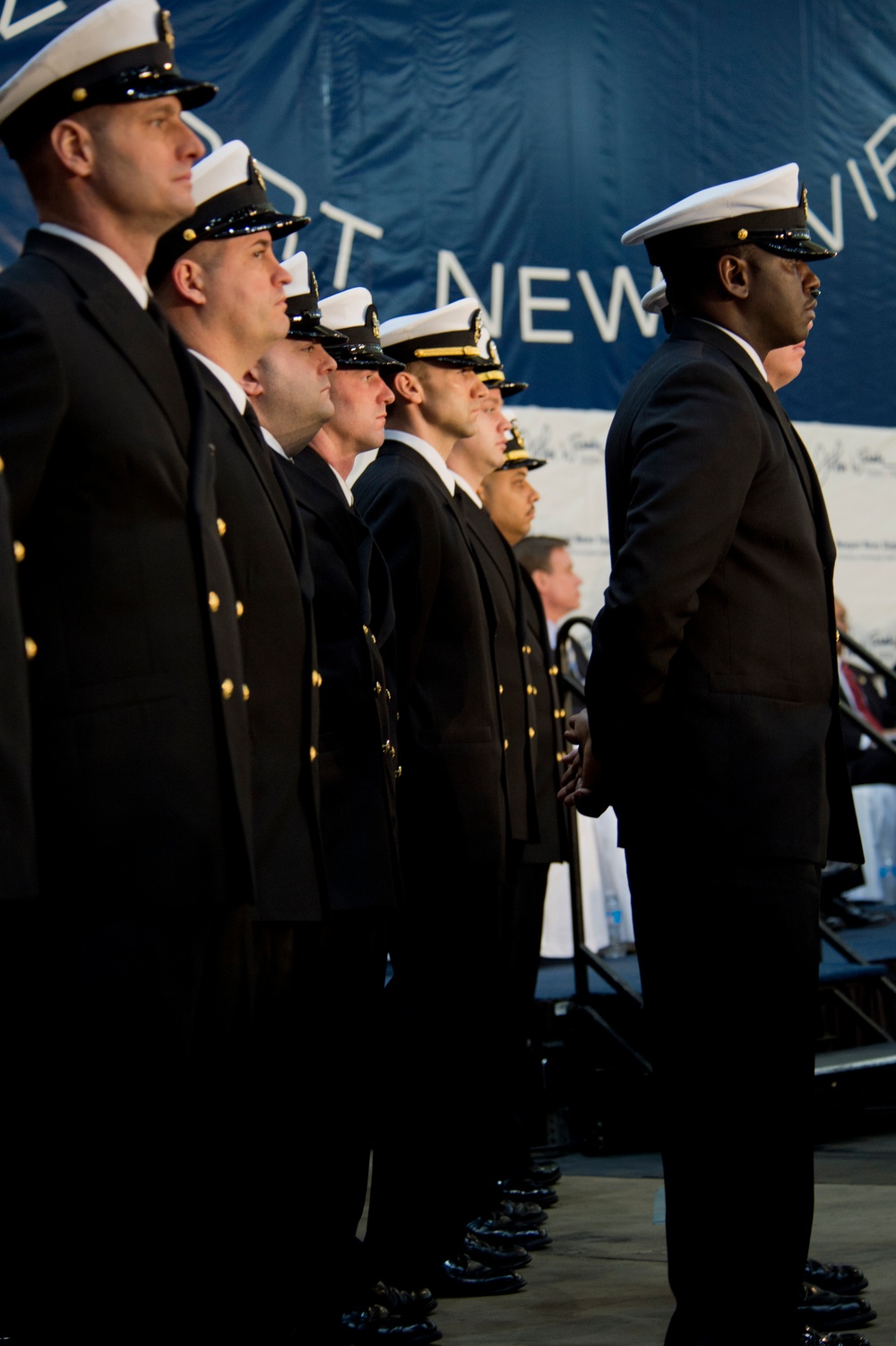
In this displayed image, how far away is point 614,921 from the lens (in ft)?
22.0

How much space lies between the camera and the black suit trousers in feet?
8.15

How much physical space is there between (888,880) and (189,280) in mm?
6509

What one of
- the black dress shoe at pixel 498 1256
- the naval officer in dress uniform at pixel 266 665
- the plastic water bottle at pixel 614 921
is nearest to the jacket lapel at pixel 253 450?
the naval officer in dress uniform at pixel 266 665

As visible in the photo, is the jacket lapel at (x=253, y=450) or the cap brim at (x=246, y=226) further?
the cap brim at (x=246, y=226)

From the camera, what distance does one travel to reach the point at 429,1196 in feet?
10.5

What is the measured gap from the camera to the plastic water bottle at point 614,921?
21.9 ft

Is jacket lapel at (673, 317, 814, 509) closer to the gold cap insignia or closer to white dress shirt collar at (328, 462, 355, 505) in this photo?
white dress shirt collar at (328, 462, 355, 505)

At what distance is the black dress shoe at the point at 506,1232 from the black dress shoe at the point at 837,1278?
83cm

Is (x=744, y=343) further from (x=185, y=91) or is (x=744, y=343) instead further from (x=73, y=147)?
(x=73, y=147)

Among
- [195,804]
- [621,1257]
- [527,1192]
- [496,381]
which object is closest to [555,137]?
[496,381]

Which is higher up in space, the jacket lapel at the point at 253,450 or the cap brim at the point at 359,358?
the cap brim at the point at 359,358

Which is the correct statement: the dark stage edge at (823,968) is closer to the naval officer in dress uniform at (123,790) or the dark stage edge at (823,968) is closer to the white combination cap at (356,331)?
the white combination cap at (356,331)

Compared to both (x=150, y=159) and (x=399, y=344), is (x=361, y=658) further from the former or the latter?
(x=399, y=344)

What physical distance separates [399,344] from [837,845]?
178 cm
